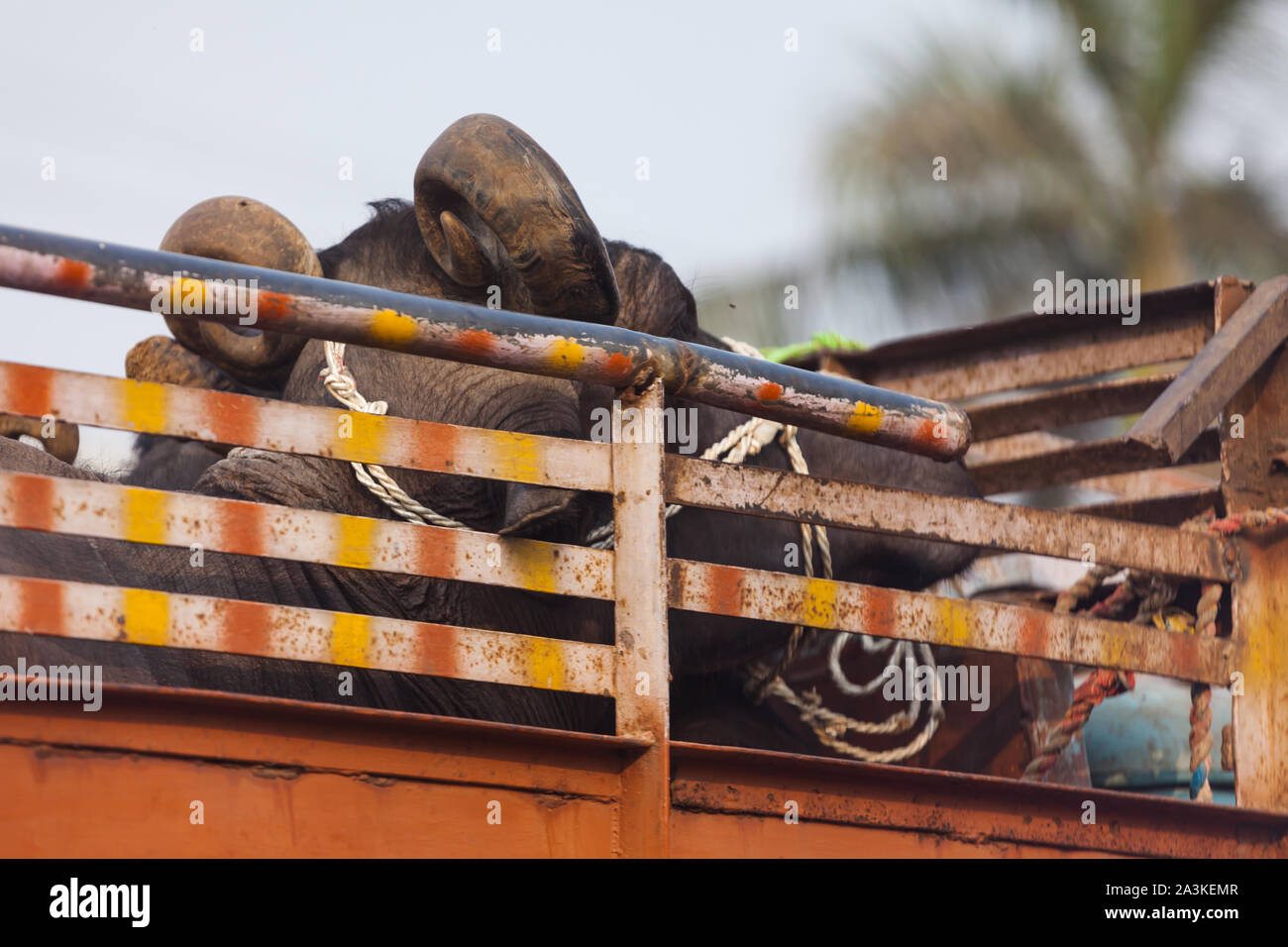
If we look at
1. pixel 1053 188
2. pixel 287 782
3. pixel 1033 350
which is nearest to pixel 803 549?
pixel 1033 350

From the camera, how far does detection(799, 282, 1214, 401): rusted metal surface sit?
175 inches

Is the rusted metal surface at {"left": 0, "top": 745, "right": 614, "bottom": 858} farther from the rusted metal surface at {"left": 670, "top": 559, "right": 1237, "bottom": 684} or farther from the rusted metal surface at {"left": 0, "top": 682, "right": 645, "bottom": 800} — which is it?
the rusted metal surface at {"left": 670, "top": 559, "right": 1237, "bottom": 684}

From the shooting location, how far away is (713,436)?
3.73 m

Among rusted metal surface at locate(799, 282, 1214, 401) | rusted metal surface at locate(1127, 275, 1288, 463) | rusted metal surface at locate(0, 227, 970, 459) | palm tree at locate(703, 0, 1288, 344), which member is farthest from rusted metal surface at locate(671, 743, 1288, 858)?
palm tree at locate(703, 0, 1288, 344)

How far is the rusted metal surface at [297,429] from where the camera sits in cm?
236

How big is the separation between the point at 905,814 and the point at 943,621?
1.43 ft

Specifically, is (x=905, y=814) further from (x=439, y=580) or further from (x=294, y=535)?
(x=294, y=535)

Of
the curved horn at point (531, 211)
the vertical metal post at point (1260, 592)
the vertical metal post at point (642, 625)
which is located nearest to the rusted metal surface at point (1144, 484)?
the vertical metal post at point (1260, 592)

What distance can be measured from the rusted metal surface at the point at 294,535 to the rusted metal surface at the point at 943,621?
214 mm

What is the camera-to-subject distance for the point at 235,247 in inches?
133

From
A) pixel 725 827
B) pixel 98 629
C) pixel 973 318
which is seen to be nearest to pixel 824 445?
pixel 725 827

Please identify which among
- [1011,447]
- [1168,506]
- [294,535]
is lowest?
[294,535]

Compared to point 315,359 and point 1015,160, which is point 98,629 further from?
point 1015,160
